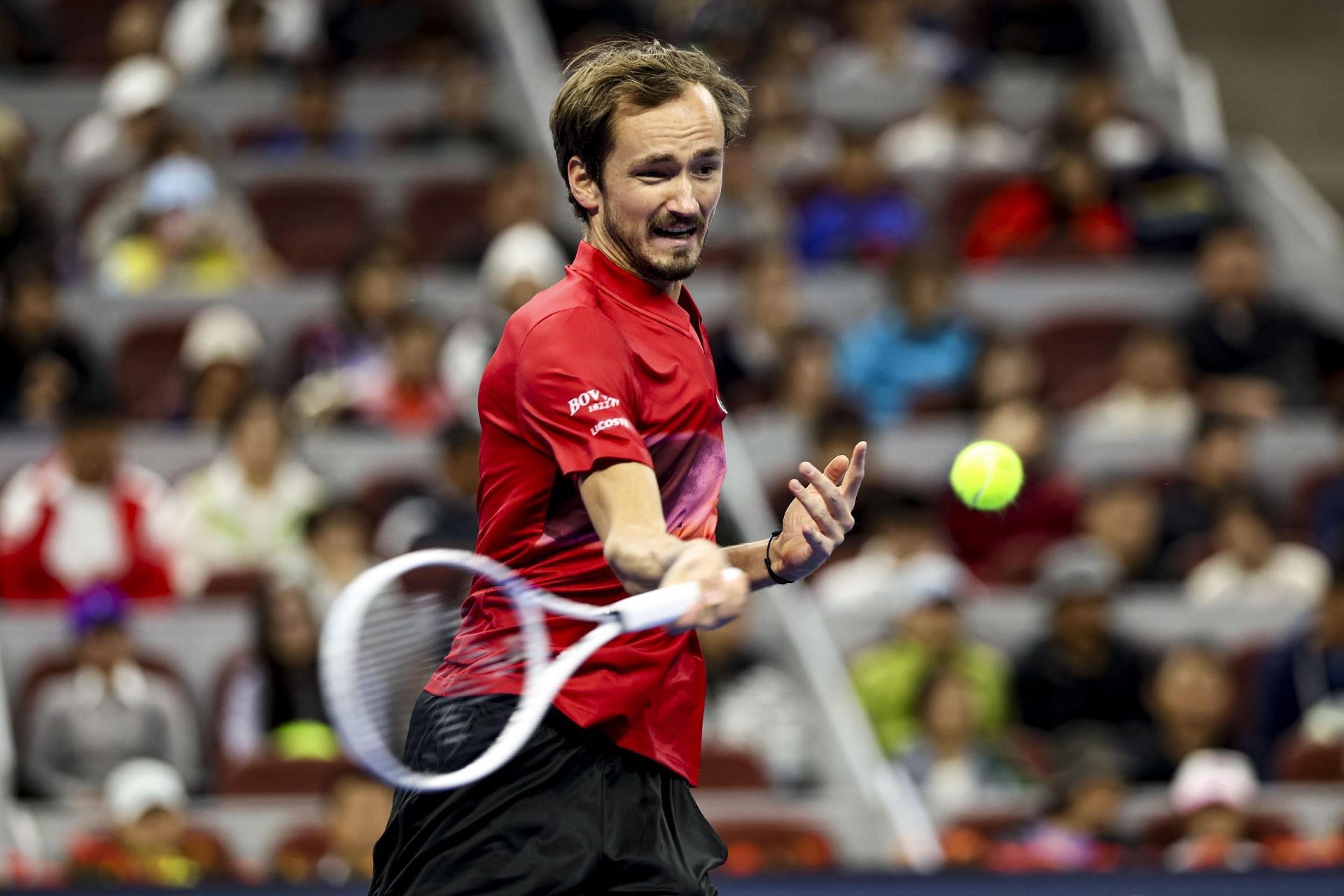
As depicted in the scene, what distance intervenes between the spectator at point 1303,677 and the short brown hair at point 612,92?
5.43m

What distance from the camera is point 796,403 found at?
951cm

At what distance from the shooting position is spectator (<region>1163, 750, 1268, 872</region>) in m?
7.05

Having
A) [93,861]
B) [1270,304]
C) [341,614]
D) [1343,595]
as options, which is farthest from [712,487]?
[1270,304]

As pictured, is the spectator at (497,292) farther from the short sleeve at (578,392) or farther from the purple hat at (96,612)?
the short sleeve at (578,392)

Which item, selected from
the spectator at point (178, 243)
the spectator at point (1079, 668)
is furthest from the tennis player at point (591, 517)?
the spectator at point (178, 243)

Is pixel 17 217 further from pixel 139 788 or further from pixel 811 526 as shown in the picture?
pixel 811 526

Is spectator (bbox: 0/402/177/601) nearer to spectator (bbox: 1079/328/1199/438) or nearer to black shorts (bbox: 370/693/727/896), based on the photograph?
spectator (bbox: 1079/328/1199/438)

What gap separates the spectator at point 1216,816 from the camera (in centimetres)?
705

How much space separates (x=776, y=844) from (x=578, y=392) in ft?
14.6

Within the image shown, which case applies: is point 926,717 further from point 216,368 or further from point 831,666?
point 216,368

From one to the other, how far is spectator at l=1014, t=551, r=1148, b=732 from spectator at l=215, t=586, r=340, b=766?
112 inches

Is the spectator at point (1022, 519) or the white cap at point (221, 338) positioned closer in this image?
the spectator at point (1022, 519)

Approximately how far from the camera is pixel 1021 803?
745 cm

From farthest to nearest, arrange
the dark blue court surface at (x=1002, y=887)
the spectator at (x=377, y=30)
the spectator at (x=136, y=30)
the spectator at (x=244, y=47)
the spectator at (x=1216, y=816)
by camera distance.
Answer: the spectator at (x=377, y=30), the spectator at (x=136, y=30), the spectator at (x=244, y=47), the spectator at (x=1216, y=816), the dark blue court surface at (x=1002, y=887)
